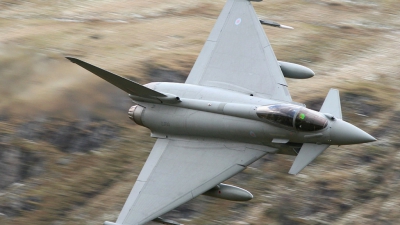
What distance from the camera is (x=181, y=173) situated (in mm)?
17359

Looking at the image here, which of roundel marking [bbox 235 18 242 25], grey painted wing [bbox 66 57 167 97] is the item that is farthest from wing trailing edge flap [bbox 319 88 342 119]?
grey painted wing [bbox 66 57 167 97]

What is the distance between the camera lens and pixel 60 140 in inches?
817

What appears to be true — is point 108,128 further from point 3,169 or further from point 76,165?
point 3,169

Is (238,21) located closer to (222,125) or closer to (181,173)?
(222,125)

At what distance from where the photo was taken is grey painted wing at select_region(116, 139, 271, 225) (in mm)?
16702

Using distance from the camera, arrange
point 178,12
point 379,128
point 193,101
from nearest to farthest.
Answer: point 193,101 < point 379,128 < point 178,12

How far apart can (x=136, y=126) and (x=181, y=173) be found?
474 centimetres

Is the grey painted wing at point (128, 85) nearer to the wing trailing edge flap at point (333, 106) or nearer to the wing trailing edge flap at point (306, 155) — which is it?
the wing trailing edge flap at point (306, 155)

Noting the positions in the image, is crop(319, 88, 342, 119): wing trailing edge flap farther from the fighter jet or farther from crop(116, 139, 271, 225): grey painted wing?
crop(116, 139, 271, 225): grey painted wing

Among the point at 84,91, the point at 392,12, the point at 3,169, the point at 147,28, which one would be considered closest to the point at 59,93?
the point at 84,91

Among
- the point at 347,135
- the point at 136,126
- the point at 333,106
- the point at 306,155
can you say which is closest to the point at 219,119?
the point at 306,155

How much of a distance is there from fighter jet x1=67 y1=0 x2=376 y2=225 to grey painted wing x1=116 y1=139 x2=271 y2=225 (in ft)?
0.10

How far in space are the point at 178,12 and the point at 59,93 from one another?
10759 mm

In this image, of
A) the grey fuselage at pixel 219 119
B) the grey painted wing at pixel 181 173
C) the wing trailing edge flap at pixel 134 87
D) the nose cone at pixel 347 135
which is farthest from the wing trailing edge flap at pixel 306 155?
the wing trailing edge flap at pixel 134 87
